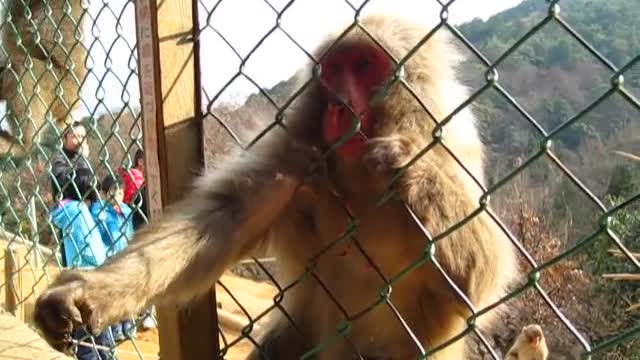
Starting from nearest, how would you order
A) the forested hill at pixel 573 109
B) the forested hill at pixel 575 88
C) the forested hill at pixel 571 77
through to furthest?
the forested hill at pixel 575 88 < the forested hill at pixel 571 77 < the forested hill at pixel 573 109

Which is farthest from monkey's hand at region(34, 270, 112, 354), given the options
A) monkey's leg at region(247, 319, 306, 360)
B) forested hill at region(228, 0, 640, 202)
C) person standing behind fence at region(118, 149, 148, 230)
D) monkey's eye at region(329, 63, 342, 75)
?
forested hill at region(228, 0, 640, 202)

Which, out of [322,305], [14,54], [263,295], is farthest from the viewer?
[263,295]

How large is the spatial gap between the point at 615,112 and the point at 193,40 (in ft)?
24.1

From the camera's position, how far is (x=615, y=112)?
28.7 ft

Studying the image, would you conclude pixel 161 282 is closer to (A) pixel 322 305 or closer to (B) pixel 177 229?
(B) pixel 177 229

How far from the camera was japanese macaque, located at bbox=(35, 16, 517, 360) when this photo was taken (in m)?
2.27

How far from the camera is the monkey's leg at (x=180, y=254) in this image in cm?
219

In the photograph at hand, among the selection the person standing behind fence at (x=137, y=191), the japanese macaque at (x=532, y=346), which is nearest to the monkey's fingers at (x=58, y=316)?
the person standing behind fence at (x=137, y=191)

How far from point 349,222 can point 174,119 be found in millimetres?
606

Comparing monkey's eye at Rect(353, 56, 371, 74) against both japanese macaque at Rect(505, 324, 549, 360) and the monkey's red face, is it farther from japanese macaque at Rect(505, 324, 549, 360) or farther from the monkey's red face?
japanese macaque at Rect(505, 324, 549, 360)

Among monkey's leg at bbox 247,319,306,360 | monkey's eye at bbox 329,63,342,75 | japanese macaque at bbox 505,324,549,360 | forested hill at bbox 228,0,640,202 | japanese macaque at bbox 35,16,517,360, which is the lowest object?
japanese macaque at bbox 505,324,549,360

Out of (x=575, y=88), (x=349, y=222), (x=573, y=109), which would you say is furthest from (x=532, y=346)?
(x=349, y=222)

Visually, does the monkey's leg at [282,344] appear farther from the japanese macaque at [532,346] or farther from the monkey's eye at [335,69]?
the japanese macaque at [532,346]

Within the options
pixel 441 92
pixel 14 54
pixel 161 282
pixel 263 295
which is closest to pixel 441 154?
pixel 441 92
